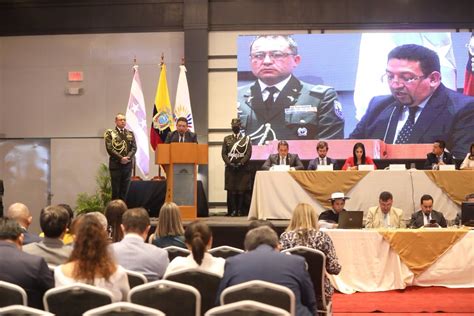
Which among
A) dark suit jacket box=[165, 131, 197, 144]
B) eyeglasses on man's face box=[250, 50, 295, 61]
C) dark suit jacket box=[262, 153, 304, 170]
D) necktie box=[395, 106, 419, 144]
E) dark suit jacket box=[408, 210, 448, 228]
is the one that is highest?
eyeglasses on man's face box=[250, 50, 295, 61]

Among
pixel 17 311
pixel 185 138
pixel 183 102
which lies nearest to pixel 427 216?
pixel 185 138

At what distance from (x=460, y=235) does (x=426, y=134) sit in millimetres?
5137

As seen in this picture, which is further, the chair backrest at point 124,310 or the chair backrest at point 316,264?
the chair backrest at point 316,264

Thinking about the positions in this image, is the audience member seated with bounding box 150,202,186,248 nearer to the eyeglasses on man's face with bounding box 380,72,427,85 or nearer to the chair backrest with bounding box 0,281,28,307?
the chair backrest with bounding box 0,281,28,307

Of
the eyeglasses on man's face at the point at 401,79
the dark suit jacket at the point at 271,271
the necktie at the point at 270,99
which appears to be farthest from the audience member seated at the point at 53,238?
the eyeglasses on man's face at the point at 401,79

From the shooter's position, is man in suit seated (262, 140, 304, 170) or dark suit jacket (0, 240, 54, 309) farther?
man in suit seated (262, 140, 304, 170)

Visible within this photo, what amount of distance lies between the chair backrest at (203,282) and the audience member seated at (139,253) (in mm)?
378

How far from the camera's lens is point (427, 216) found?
321 inches

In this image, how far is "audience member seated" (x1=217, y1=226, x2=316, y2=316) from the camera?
11.6 feet

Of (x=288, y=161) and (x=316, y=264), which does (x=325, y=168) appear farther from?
(x=316, y=264)

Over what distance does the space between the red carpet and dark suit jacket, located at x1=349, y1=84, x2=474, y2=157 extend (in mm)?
Result: 5257

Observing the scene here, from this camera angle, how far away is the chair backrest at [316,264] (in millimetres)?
4633

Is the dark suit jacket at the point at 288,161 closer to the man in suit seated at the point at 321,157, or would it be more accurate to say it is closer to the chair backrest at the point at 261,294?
the man in suit seated at the point at 321,157

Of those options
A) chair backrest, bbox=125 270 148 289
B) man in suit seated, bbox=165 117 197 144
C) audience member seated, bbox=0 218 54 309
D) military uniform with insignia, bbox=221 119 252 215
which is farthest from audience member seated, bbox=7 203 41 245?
military uniform with insignia, bbox=221 119 252 215
